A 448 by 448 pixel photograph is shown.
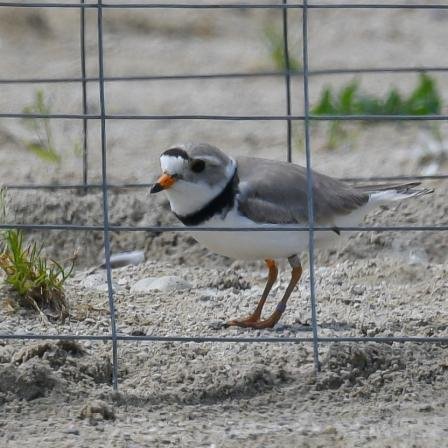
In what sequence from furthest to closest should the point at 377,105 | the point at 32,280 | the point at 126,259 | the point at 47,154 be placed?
the point at 377,105, the point at 47,154, the point at 126,259, the point at 32,280

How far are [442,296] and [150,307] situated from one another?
128cm

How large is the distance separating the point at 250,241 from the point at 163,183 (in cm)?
45

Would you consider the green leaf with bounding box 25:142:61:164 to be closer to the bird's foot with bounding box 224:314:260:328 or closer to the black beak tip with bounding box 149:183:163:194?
the black beak tip with bounding box 149:183:163:194

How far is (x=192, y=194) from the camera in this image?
→ 5.56 m

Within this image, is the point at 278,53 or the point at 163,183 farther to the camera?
the point at 278,53

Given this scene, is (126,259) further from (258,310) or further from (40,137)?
(40,137)

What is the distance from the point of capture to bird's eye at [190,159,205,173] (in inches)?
219

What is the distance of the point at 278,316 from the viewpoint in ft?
17.7

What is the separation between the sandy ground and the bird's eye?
581 millimetres

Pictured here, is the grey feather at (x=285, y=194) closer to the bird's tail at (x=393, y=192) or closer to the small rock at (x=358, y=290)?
the bird's tail at (x=393, y=192)

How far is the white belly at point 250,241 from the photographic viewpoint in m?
5.38

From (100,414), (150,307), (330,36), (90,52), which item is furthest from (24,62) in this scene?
(100,414)

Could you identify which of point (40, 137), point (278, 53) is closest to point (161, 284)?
point (40, 137)

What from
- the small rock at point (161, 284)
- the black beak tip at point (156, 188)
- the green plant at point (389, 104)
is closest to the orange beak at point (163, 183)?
the black beak tip at point (156, 188)
